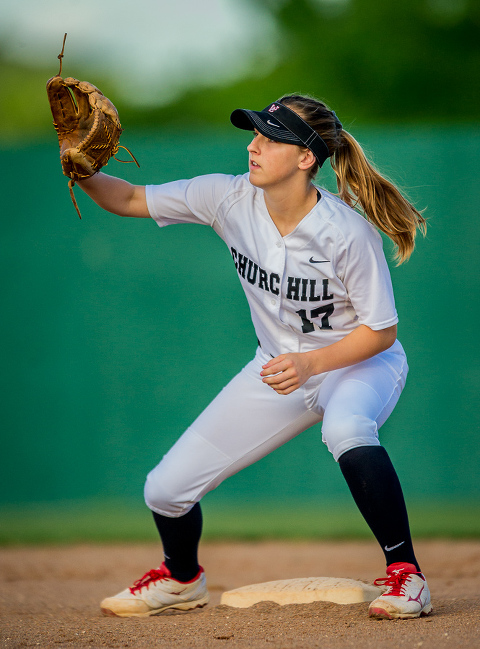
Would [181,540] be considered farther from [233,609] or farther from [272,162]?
[272,162]

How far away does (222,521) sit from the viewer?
4152mm

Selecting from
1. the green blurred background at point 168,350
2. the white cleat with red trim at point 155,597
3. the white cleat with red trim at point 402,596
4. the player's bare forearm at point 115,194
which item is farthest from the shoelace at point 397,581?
the green blurred background at point 168,350

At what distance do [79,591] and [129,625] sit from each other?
104cm

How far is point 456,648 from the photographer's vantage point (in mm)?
1679

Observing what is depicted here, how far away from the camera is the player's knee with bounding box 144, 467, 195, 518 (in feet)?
7.77

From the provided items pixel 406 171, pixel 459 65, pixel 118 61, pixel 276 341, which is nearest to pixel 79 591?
pixel 276 341

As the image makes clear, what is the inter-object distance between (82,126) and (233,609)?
5.21 ft

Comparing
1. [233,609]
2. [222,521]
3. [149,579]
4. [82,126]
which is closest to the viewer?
[82,126]

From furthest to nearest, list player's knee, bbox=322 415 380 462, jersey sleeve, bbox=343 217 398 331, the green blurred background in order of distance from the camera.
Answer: the green blurred background, jersey sleeve, bbox=343 217 398 331, player's knee, bbox=322 415 380 462

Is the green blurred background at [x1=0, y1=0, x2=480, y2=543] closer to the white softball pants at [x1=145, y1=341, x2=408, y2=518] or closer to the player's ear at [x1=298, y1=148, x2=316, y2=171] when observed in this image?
the white softball pants at [x1=145, y1=341, x2=408, y2=518]

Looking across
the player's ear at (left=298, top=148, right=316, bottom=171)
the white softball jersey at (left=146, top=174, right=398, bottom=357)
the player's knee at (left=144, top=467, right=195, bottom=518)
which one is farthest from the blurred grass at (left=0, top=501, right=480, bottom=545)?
the player's ear at (left=298, top=148, right=316, bottom=171)

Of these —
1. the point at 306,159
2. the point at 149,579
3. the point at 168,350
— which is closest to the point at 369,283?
the point at 306,159

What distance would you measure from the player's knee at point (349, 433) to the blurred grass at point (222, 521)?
2.15 m

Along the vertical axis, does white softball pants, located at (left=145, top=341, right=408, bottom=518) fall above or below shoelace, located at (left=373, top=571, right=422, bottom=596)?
above
